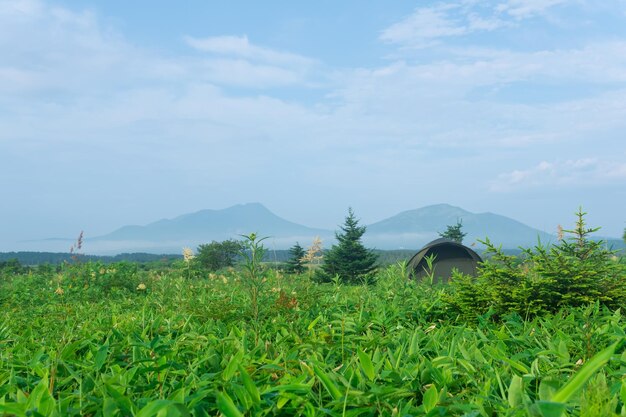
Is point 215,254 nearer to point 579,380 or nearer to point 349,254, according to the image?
point 349,254

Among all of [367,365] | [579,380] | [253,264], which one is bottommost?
[367,365]

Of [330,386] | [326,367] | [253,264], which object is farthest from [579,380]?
[253,264]

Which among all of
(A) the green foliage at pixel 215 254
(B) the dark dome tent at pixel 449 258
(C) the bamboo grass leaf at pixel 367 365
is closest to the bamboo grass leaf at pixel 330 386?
(C) the bamboo grass leaf at pixel 367 365

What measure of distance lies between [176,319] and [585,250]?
178 inches

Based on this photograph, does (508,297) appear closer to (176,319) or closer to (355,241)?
(176,319)

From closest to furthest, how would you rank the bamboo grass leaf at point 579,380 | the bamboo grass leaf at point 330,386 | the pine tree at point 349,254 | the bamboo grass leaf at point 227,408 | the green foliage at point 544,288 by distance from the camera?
the bamboo grass leaf at point 579,380
the bamboo grass leaf at point 227,408
the bamboo grass leaf at point 330,386
the green foliage at point 544,288
the pine tree at point 349,254

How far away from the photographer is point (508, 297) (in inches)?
213

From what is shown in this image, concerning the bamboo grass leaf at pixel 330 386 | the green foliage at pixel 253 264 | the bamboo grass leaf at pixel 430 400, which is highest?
the green foliage at pixel 253 264

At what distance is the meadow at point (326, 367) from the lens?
87.5 inches

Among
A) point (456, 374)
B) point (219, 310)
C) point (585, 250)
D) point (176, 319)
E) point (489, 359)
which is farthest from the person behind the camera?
point (585, 250)

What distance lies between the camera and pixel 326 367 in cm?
287

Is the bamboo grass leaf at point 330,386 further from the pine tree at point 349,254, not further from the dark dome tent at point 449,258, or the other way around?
the pine tree at point 349,254

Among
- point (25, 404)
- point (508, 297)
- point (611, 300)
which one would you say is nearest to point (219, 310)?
point (508, 297)

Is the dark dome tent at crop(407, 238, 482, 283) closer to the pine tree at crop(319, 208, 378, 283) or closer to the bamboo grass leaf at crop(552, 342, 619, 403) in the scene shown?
the pine tree at crop(319, 208, 378, 283)
